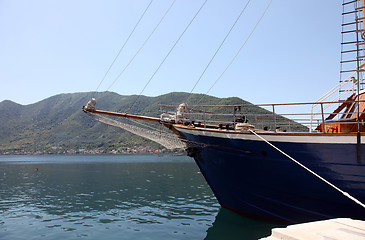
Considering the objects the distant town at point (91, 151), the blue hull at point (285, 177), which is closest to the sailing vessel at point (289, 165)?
the blue hull at point (285, 177)

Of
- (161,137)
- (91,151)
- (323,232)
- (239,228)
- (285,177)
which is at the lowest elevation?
(91,151)

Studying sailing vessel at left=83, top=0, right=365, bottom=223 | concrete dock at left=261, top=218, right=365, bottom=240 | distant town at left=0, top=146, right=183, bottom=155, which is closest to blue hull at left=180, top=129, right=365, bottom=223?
sailing vessel at left=83, top=0, right=365, bottom=223

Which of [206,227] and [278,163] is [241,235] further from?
[278,163]

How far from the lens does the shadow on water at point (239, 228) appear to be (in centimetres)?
952

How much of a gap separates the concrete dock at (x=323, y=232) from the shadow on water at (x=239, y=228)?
4.80m

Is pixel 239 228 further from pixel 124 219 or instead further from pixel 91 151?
pixel 91 151

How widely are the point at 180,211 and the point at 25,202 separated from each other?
11.4 metres

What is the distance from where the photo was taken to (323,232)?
4.29 metres

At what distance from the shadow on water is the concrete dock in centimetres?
480

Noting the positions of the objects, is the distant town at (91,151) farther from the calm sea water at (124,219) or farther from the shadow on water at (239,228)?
the shadow on water at (239,228)

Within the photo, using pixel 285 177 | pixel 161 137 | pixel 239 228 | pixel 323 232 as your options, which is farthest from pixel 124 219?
pixel 323 232

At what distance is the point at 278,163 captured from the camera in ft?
29.3

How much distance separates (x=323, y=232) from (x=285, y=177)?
15.6ft

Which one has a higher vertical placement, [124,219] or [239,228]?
[239,228]
